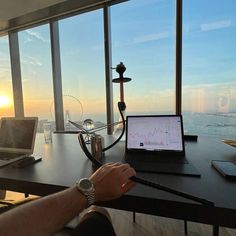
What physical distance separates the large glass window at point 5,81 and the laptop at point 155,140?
409 cm

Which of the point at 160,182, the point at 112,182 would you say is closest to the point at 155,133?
the point at 160,182

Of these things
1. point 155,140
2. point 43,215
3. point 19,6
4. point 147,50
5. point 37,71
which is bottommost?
point 43,215

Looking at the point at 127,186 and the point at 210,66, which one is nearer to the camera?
the point at 127,186

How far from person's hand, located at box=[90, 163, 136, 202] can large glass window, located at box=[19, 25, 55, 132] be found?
325 cm

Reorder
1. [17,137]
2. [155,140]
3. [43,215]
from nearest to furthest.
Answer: [43,215], [155,140], [17,137]

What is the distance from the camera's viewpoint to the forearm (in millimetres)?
547

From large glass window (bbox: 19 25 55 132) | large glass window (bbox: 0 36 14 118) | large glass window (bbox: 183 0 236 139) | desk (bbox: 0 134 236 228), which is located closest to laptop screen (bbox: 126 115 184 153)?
desk (bbox: 0 134 236 228)

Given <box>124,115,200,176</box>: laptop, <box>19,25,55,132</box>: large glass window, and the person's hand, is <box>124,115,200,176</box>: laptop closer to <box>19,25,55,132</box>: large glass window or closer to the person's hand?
the person's hand

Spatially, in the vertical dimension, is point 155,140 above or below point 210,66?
below

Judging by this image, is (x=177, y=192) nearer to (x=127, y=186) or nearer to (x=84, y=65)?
(x=127, y=186)

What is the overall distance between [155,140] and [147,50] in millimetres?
2318

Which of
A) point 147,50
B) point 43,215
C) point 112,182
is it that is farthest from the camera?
point 147,50

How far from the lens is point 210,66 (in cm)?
282

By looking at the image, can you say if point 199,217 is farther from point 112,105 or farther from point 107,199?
point 112,105
